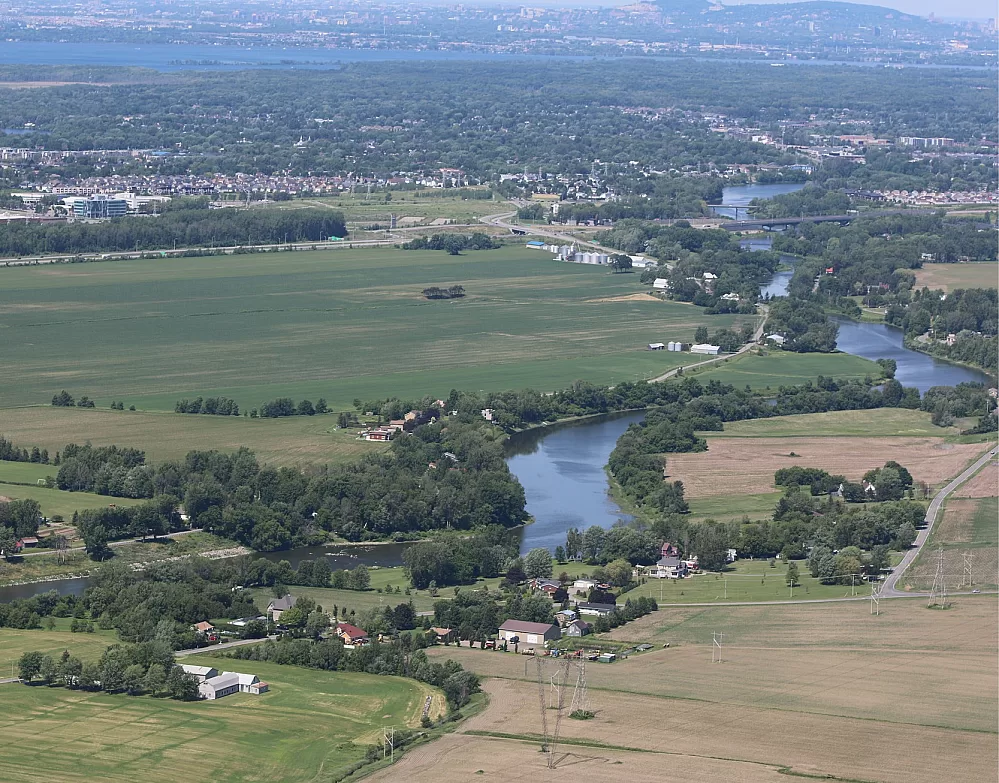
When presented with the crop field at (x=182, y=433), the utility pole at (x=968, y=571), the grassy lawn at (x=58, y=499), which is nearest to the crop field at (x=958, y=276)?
the crop field at (x=182, y=433)

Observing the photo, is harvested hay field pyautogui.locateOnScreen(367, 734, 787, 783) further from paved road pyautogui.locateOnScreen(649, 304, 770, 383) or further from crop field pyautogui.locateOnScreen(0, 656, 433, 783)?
paved road pyautogui.locateOnScreen(649, 304, 770, 383)

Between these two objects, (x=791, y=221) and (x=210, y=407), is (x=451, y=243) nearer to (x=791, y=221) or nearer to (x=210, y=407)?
(x=791, y=221)

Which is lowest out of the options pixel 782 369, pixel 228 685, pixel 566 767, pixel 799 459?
pixel 782 369

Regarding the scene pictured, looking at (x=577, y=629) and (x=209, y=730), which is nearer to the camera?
(x=209, y=730)

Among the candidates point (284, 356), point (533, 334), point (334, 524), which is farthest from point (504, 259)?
point (334, 524)

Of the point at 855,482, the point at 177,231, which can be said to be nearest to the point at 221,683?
the point at 855,482

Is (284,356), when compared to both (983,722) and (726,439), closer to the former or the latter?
(726,439)

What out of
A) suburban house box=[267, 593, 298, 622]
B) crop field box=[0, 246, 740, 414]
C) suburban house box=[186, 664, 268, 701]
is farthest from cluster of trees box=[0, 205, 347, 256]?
suburban house box=[186, 664, 268, 701]
